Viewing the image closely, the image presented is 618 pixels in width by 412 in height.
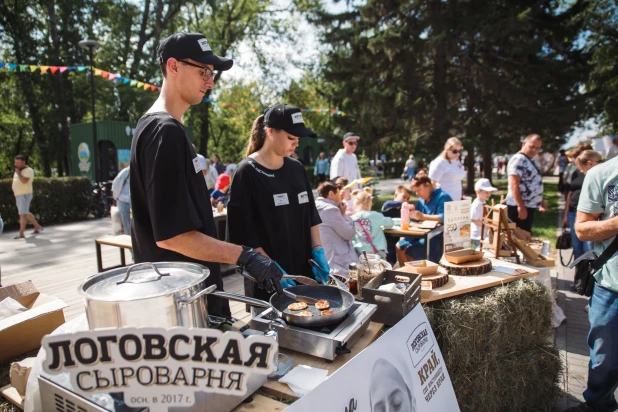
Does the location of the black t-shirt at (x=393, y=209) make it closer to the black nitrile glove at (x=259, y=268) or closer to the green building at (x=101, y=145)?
the black nitrile glove at (x=259, y=268)

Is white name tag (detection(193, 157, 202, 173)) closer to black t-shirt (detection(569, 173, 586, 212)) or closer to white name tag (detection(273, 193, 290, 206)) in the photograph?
white name tag (detection(273, 193, 290, 206))

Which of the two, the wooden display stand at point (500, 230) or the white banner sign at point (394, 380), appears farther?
the wooden display stand at point (500, 230)

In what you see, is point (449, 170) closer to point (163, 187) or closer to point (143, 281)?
point (163, 187)

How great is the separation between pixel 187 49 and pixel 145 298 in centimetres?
95

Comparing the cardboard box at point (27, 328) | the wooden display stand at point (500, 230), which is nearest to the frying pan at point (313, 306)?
the cardboard box at point (27, 328)

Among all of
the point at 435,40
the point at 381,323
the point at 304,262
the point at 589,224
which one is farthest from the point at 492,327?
the point at 435,40

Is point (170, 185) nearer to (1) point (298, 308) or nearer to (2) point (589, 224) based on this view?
(1) point (298, 308)

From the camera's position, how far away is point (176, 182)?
1.33m

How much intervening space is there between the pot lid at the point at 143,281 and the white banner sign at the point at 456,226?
2437 mm

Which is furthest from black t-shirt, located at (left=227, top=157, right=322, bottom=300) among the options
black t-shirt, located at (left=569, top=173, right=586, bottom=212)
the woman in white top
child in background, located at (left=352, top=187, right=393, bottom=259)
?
black t-shirt, located at (left=569, top=173, right=586, bottom=212)

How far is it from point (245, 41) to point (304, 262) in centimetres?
2324

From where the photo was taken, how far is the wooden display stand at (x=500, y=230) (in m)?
3.33

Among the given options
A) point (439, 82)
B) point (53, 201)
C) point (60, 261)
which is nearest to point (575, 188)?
point (60, 261)

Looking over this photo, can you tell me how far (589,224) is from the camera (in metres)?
2.35
